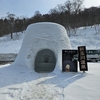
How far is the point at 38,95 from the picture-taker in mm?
5242

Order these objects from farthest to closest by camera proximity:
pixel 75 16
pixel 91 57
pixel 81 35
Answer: pixel 75 16
pixel 81 35
pixel 91 57

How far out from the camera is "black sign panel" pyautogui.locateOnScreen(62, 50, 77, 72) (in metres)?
8.27

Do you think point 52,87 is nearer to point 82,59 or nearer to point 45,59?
point 82,59

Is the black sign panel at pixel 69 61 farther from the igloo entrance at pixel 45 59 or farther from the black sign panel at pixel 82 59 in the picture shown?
the igloo entrance at pixel 45 59

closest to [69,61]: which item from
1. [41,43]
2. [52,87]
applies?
[41,43]

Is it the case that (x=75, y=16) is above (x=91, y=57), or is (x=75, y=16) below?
above

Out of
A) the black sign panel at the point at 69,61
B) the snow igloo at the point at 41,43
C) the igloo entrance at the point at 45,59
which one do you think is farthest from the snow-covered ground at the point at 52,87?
the igloo entrance at the point at 45,59

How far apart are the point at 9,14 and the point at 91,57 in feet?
107

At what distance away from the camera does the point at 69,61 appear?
836cm

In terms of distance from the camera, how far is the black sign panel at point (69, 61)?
8.27 meters

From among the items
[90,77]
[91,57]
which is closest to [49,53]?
[90,77]

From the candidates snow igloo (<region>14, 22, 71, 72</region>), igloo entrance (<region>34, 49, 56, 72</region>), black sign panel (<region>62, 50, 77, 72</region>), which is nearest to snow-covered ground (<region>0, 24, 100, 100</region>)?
black sign panel (<region>62, 50, 77, 72</region>)

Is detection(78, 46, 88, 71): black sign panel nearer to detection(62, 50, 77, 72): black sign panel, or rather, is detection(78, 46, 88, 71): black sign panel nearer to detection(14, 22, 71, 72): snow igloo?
detection(62, 50, 77, 72): black sign panel

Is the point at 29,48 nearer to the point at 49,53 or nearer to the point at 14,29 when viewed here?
the point at 49,53
